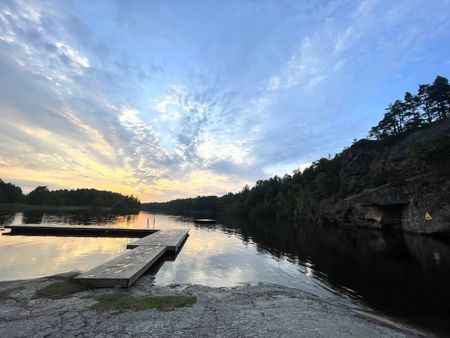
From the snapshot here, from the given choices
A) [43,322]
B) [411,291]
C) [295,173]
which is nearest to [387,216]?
[411,291]

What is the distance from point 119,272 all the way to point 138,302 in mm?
4852

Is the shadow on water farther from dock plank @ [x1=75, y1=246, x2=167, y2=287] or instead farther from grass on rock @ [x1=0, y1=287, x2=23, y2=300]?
grass on rock @ [x1=0, y1=287, x2=23, y2=300]

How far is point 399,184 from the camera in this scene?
175 feet

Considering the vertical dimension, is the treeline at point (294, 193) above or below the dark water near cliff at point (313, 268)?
above

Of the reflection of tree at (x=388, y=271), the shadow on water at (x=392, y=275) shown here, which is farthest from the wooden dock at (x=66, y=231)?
the shadow on water at (x=392, y=275)

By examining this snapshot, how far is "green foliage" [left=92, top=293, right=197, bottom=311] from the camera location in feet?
35.2

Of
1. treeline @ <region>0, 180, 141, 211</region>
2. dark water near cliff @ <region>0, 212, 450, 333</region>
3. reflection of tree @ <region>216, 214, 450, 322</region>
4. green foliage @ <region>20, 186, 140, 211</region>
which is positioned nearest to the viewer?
reflection of tree @ <region>216, 214, 450, 322</region>

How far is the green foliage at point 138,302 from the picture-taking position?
10.7 m

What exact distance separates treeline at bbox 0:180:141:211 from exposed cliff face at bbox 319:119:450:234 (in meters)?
131

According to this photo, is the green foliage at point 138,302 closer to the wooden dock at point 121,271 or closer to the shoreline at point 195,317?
the shoreline at point 195,317

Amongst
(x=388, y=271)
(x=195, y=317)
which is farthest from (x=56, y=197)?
(x=195, y=317)

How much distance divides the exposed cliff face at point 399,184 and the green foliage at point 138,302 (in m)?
44.3

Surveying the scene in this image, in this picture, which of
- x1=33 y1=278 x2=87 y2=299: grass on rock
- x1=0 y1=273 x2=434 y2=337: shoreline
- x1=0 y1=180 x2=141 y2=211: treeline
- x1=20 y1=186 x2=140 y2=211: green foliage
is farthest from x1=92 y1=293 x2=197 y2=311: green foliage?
x1=20 y1=186 x2=140 y2=211: green foliage

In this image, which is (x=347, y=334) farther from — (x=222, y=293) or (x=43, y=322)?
(x=43, y=322)
